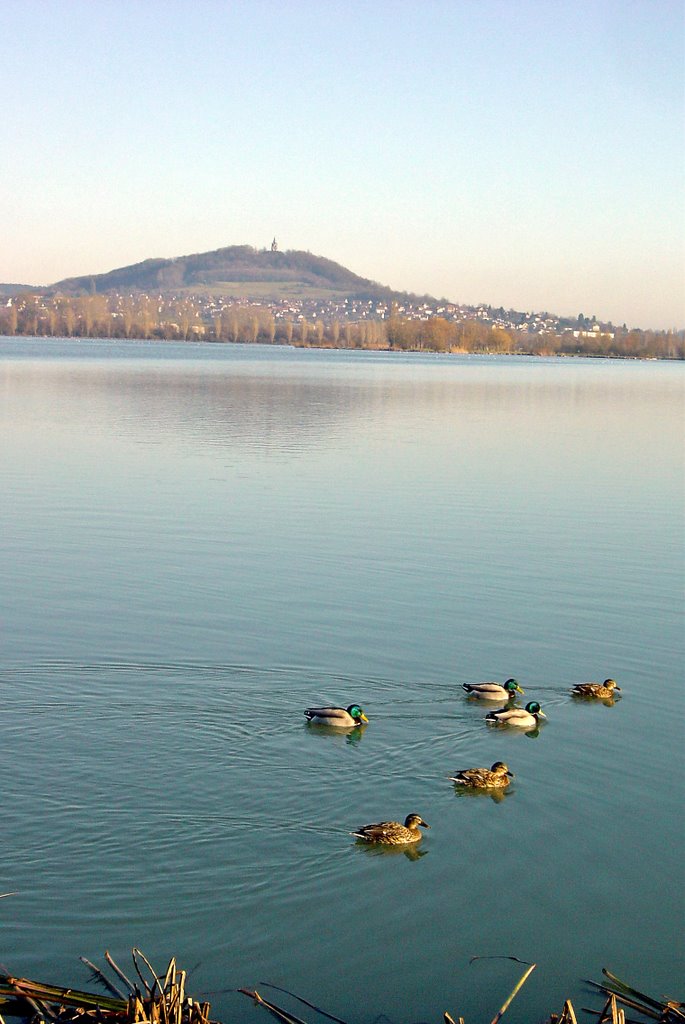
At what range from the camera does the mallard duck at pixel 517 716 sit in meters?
12.7

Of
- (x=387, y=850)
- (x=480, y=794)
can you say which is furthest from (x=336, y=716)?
(x=387, y=850)

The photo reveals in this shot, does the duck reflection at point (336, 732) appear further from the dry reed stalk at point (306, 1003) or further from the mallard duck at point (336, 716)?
the dry reed stalk at point (306, 1003)

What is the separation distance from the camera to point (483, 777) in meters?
11.0

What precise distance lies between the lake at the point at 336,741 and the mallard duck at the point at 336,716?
0.16 metres

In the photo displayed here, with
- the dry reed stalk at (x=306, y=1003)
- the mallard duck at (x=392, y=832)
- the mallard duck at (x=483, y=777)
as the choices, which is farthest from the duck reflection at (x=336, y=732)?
the dry reed stalk at (x=306, y=1003)

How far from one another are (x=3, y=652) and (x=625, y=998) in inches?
361

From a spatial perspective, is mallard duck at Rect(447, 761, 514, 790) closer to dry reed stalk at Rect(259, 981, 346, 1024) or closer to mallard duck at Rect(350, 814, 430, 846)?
mallard duck at Rect(350, 814, 430, 846)

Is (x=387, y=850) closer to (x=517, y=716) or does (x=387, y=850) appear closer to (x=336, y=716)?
(x=336, y=716)

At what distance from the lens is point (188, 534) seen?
872 inches

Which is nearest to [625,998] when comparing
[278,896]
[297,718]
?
[278,896]

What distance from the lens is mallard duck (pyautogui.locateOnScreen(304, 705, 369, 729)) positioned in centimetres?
1199

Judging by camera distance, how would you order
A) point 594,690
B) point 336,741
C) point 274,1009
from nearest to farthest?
point 274,1009 → point 336,741 → point 594,690

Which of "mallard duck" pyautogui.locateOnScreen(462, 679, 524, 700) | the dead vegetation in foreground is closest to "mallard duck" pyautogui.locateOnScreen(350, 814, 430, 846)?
the dead vegetation in foreground

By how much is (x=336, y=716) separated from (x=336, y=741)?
0.28m
